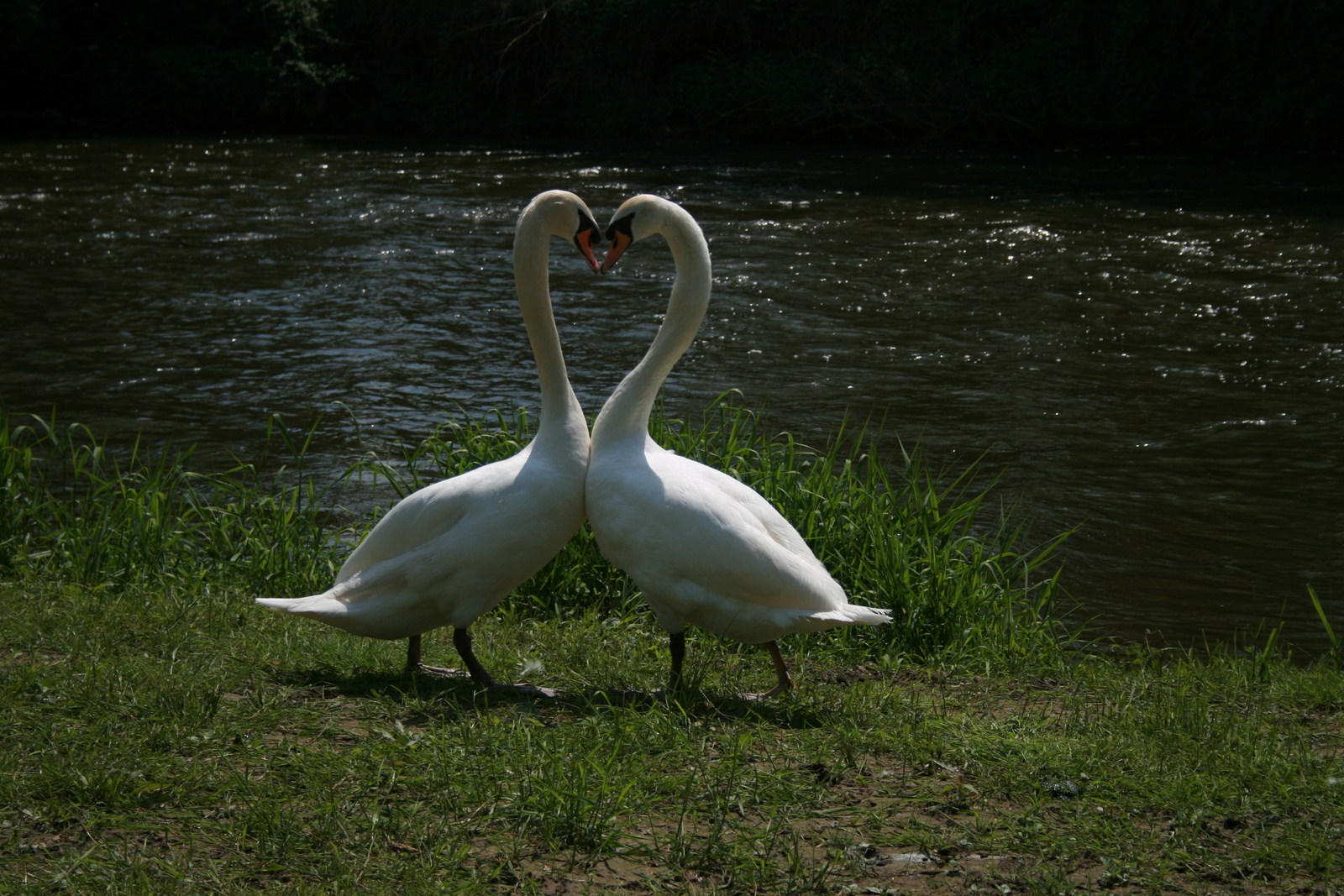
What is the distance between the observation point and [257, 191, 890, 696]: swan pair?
413cm

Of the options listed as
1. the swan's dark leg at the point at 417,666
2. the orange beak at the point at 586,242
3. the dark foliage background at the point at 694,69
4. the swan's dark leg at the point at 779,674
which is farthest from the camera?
the dark foliage background at the point at 694,69

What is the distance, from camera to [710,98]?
84.4 ft

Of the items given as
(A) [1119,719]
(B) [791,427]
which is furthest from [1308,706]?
(B) [791,427]

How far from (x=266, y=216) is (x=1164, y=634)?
1455cm

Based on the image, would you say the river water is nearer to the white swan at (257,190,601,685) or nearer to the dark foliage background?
the dark foliage background

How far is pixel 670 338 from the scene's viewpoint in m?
4.80

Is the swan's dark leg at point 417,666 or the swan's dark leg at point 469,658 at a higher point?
the swan's dark leg at point 469,658

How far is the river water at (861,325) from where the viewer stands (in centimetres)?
816

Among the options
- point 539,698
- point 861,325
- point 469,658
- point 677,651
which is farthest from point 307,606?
point 861,325

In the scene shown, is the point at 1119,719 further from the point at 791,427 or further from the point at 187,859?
the point at 791,427

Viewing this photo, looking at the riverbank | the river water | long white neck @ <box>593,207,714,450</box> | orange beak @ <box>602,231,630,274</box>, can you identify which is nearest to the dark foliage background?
the river water

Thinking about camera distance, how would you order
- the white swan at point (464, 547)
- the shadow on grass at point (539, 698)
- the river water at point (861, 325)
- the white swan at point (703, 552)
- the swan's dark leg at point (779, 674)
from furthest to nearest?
the river water at point (861, 325) < the swan's dark leg at point (779, 674) < the white swan at point (464, 547) < the white swan at point (703, 552) < the shadow on grass at point (539, 698)

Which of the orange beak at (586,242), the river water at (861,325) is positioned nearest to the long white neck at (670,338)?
the orange beak at (586,242)

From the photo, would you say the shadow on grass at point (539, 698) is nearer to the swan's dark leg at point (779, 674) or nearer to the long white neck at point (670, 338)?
the swan's dark leg at point (779, 674)
